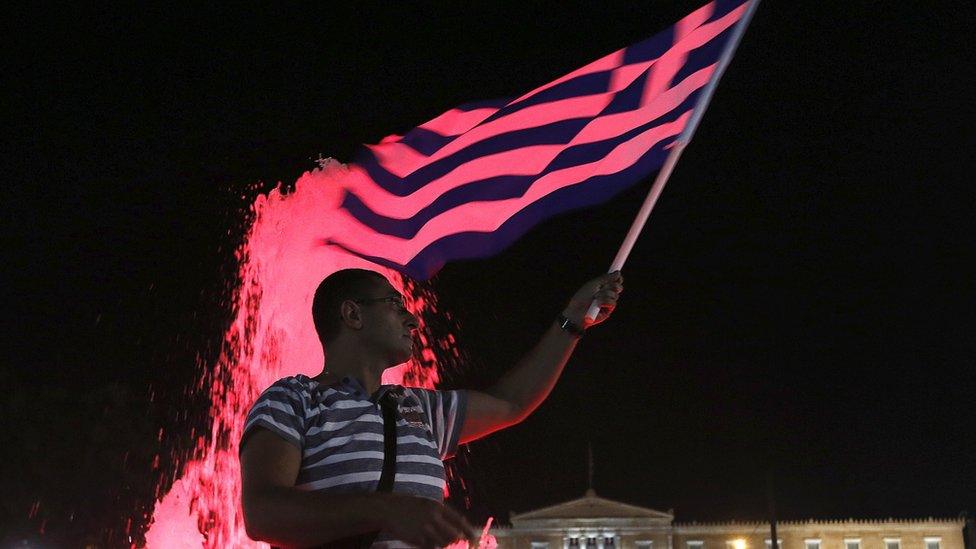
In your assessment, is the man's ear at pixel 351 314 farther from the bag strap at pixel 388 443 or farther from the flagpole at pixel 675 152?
the flagpole at pixel 675 152

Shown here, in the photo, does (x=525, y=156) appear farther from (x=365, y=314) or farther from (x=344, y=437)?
(x=344, y=437)

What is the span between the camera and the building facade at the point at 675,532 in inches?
2781

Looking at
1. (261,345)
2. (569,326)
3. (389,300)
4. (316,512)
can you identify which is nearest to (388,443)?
(316,512)

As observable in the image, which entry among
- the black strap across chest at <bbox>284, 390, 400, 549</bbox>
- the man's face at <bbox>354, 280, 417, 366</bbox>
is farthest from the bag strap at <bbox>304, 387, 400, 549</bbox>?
the man's face at <bbox>354, 280, 417, 366</bbox>

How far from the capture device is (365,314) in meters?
2.72

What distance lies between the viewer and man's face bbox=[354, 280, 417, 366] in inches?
106

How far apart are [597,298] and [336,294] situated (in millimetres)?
886

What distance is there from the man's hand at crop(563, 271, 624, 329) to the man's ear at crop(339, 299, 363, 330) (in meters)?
0.76

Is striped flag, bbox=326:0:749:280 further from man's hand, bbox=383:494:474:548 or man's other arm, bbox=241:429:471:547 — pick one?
man's hand, bbox=383:494:474:548

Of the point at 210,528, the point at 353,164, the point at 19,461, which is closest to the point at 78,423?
the point at 19,461

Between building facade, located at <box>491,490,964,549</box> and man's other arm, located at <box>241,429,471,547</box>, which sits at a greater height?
building facade, located at <box>491,490,964,549</box>

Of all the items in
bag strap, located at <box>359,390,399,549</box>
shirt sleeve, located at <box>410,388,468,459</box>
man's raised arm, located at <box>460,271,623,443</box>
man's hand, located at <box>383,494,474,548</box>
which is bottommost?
man's hand, located at <box>383,494,474,548</box>

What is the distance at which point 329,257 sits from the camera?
8430mm

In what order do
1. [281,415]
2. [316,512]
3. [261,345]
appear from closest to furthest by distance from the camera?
1. [316,512]
2. [281,415]
3. [261,345]
